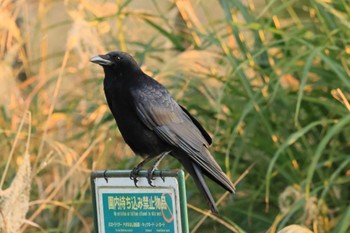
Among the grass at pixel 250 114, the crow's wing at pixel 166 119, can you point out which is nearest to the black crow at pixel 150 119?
the crow's wing at pixel 166 119

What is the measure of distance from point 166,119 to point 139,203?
0.96 metres

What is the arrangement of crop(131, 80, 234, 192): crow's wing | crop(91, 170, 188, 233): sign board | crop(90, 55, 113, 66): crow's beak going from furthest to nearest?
1. crop(90, 55, 113, 66): crow's beak
2. crop(131, 80, 234, 192): crow's wing
3. crop(91, 170, 188, 233): sign board

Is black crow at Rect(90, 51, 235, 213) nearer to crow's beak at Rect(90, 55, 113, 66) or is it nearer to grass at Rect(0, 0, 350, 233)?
crow's beak at Rect(90, 55, 113, 66)

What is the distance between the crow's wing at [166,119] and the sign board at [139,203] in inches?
25.4

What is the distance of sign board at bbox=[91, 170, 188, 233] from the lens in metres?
2.99

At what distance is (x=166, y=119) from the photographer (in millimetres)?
4016

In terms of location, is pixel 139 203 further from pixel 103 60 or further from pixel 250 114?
pixel 250 114

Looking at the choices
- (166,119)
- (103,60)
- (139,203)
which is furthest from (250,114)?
(139,203)

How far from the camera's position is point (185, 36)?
17.4 ft

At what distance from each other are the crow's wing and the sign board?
646mm

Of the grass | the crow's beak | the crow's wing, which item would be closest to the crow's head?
the crow's beak

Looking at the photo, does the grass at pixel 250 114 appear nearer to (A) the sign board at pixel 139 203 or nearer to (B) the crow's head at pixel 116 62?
(B) the crow's head at pixel 116 62

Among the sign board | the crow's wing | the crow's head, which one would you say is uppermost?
the crow's head

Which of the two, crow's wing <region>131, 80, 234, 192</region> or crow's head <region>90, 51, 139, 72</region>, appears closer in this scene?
crow's wing <region>131, 80, 234, 192</region>
